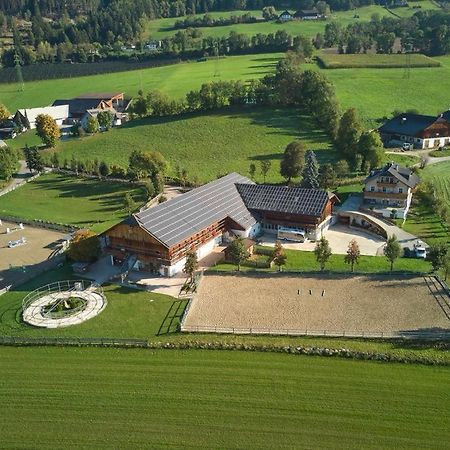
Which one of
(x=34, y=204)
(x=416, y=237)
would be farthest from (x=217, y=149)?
(x=416, y=237)

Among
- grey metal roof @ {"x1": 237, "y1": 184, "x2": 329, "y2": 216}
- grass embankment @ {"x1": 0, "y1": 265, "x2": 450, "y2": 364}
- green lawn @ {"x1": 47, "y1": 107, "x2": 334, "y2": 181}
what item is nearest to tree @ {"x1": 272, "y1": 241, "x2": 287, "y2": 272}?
grey metal roof @ {"x1": 237, "y1": 184, "x2": 329, "y2": 216}

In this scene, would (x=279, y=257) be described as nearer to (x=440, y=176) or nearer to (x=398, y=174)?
(x=398, y=174)

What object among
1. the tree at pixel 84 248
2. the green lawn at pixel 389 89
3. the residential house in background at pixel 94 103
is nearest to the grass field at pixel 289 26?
the green lawn at pixel 389 89

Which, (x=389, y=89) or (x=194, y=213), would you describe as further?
(x=389, y=89)

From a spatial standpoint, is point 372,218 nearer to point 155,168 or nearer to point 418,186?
point 418,186

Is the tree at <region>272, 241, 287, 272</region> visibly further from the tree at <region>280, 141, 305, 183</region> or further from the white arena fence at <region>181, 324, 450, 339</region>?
the tree at <region>280, 141, 305, 183</region>

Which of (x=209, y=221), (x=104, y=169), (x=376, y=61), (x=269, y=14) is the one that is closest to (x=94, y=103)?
(x=104, y=169)
